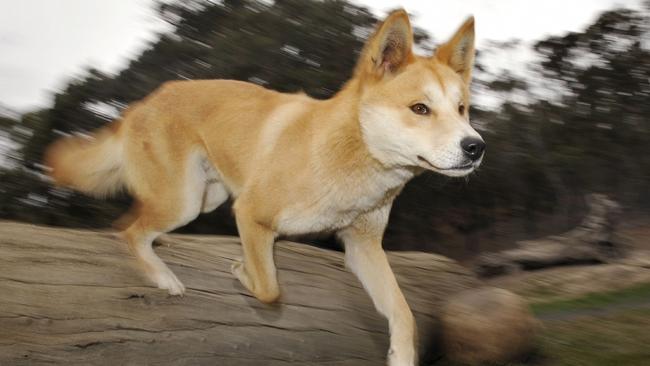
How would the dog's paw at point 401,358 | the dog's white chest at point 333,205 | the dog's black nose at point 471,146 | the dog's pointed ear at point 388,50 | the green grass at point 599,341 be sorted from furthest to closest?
the green grass at point 599,341 < the dog's paw at point 401,358 < the dog's white chest at point 333,205 < the dog's pointed ear at point 388,50 < the dog's black nose at point 471,146

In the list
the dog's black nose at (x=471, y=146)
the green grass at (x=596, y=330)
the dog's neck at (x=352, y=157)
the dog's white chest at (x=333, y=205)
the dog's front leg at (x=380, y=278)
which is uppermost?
the dog's black nose at (x=471, y=146)

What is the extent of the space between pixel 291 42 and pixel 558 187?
686cm

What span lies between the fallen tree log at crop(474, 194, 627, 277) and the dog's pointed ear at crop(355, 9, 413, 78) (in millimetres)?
9329

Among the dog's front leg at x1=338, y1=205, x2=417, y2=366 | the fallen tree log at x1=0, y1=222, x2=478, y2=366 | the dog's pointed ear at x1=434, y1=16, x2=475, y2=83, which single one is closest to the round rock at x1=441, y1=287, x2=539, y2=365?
the fallen tree log at x1=0, y1=222, x2=478, y2=366

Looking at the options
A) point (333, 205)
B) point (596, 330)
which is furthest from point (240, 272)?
point (596, 330)

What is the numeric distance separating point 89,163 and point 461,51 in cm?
259

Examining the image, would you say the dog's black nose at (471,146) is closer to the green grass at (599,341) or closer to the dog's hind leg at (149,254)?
the dog's hind leg at (149,254)

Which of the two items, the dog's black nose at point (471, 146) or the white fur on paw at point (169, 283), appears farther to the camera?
the white fur on paw at point (169, 283)

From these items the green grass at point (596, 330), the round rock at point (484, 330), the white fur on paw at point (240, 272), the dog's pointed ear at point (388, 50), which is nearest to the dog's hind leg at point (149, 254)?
the white fur on paw at point (240, 272)

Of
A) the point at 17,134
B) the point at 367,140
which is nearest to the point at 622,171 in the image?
the point at 17,134

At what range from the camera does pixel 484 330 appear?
630cm

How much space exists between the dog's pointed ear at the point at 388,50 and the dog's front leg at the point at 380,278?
A: 2.91 ft

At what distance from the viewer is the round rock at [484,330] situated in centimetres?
632

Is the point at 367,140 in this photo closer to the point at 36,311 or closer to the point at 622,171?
the point at 36,311
